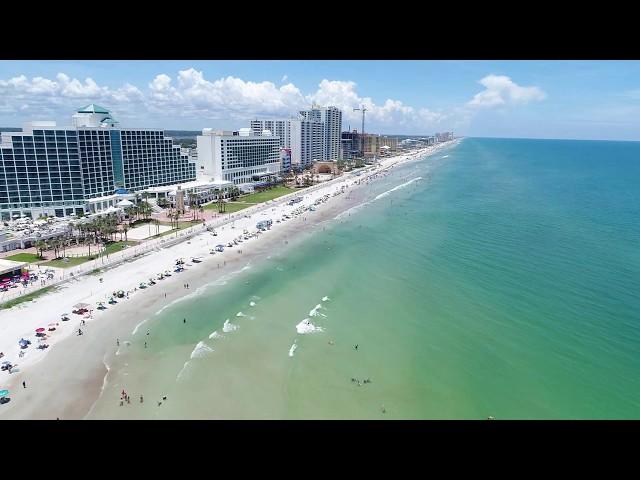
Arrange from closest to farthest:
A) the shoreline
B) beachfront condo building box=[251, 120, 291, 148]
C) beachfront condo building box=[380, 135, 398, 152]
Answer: the shoreline
beachfront condo building box=[251, 120, 291, 148]
beachfront condo building box=[380, 135, 398, 152]

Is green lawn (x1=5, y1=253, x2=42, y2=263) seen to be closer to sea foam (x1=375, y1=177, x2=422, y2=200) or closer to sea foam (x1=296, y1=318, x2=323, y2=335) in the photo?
sea foam (x1=296, y1=318, x2=323, y2=335)

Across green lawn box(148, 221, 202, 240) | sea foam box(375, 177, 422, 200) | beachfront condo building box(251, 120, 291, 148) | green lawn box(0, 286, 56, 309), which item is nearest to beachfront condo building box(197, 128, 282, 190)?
beachfront condo building box(251, 120, 291, 148)

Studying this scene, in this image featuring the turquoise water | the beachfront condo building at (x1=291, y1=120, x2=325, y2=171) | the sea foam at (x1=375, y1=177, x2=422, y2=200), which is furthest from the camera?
the beachfront condo building at (x1=291, y1=120, x2=325, y2=171)

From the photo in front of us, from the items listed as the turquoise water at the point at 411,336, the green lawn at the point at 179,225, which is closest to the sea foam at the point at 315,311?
the turquoise water at the point at 411,336

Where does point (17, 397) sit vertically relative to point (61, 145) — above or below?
below

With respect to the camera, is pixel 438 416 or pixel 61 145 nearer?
pixel 438 416
